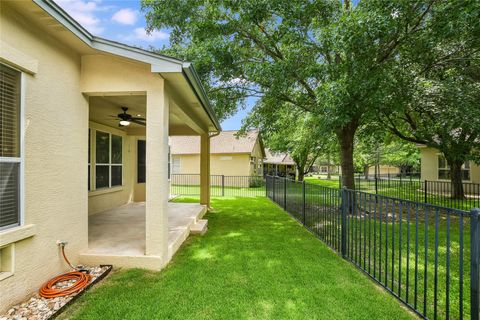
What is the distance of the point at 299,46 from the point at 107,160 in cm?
683

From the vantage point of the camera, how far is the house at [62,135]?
2902 mm

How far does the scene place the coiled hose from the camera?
3.17 m

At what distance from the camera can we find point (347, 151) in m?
9.62

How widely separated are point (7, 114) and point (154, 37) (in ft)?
27.2

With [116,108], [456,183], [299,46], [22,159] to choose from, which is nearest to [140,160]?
[116,108]

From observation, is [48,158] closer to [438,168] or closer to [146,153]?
[146,153]

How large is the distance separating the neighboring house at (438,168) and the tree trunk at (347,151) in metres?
11.3

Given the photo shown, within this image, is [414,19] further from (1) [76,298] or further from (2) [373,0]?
(1) [76,298]

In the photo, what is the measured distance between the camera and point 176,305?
10.3ft

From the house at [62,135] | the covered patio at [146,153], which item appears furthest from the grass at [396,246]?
the house at [62,135]

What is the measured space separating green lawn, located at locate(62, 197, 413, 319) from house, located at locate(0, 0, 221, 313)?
54 centimetres

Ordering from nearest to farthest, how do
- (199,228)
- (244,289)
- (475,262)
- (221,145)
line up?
(475,262) < (244,289) < (199,228) < (221,145)

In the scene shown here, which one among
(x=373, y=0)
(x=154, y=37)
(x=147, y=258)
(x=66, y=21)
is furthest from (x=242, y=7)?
(x=147, y=258)

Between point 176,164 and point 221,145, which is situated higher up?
point 221,145
